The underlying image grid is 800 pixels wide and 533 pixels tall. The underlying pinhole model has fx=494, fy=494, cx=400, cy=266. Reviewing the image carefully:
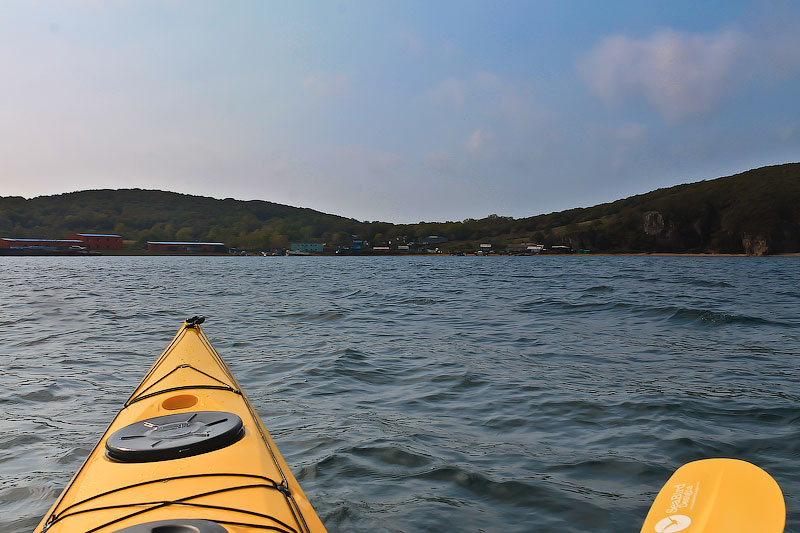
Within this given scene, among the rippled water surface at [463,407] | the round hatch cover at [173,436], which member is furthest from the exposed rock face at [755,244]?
the round hatch cover at [173,436]

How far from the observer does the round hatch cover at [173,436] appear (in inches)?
136

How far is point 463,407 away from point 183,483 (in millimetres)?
4952

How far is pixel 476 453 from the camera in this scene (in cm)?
577

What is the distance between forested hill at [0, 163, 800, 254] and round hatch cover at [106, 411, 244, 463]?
130600mm

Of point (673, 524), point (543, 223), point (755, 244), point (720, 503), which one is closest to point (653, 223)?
point (755, 244)

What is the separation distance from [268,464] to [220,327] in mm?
13042

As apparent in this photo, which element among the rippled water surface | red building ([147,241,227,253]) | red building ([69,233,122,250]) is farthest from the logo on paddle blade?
red building ([147,241,227,253])

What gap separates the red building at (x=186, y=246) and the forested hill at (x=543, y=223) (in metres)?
7.26

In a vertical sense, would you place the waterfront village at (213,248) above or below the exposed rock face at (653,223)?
below

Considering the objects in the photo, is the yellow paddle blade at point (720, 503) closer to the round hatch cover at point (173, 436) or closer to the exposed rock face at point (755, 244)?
the round hatch cover at point (173, 436)

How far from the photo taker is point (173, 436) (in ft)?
12.2

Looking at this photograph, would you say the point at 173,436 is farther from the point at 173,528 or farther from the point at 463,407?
the point at 463,407

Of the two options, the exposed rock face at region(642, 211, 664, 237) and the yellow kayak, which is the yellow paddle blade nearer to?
the yellow kayak

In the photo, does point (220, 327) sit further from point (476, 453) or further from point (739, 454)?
point (739, 454)
